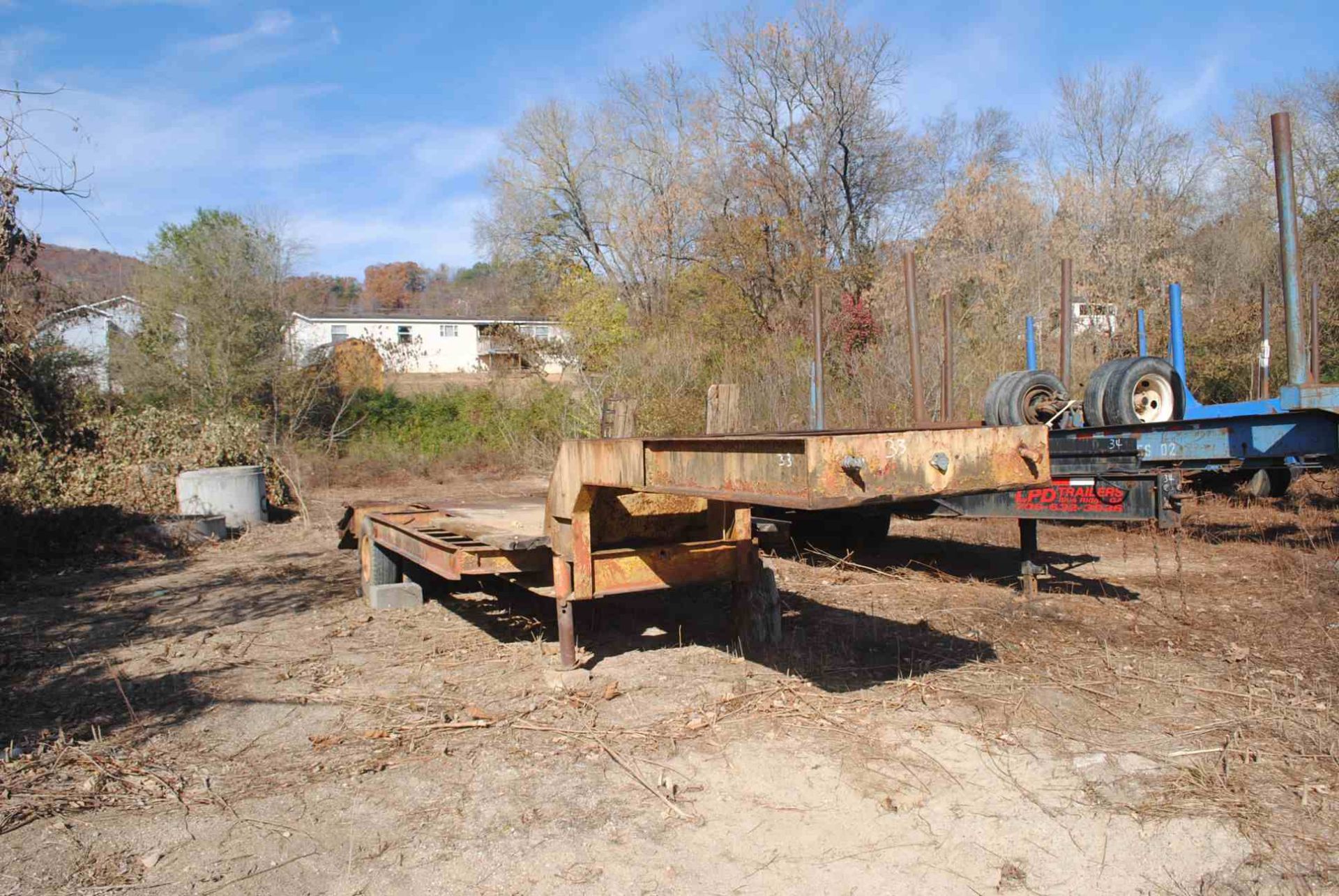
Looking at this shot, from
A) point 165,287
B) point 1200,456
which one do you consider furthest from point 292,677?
point 165,287

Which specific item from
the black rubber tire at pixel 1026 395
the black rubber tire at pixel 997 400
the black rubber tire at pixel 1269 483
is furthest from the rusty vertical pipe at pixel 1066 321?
the black rubber tire at pixel 1269 483

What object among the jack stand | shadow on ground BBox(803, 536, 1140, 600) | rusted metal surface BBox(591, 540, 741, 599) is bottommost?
shadow on ground BBox(803, 536, 1140, 600)

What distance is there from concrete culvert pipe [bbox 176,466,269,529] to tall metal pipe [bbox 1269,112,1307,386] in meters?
12.9

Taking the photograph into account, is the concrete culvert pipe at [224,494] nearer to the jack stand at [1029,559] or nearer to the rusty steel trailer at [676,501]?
the rusty steel trailer at [676,501]

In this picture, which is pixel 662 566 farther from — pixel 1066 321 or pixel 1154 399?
pixel 1154 399

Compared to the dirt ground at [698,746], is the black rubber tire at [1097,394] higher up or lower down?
higher up

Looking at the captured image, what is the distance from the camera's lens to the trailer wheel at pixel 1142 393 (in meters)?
9.10

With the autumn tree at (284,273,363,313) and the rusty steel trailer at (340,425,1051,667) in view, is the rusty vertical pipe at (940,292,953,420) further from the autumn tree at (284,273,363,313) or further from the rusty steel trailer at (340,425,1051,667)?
the autumn tree at (284,273,363,313)

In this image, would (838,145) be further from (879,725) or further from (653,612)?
(879,725)

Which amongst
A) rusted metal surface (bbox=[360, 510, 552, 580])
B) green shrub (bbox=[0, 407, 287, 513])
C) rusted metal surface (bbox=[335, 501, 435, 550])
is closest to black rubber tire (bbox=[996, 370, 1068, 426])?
rusted metal surface (bbox=[360, 510, 552, 580])

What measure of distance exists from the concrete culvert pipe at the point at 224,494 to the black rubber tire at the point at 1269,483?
1356cm

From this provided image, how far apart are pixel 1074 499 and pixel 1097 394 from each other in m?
2.89

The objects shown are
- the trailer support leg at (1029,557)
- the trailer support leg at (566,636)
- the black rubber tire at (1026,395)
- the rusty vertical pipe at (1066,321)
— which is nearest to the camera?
the trailer support leg at (566,636)

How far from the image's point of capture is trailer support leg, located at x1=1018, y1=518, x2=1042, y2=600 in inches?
275
